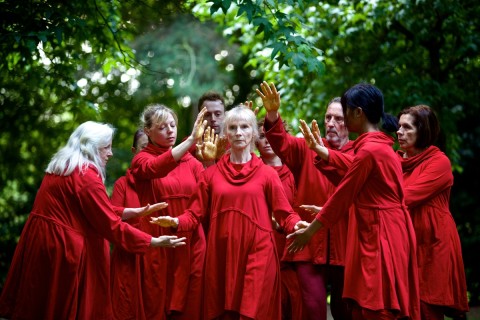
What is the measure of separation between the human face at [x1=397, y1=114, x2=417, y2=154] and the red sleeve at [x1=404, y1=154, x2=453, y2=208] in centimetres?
25

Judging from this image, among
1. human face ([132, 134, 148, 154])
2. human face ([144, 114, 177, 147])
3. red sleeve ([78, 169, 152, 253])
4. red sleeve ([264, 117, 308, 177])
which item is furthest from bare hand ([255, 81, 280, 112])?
human face ([132, 134, 148, 154])

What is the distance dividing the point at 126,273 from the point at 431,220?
2.82 meters

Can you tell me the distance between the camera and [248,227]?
5961 mm

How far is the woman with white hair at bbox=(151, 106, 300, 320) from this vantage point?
5828mm

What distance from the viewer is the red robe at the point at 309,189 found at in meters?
6.26

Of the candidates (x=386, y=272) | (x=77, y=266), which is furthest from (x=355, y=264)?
(x=77, y=266)

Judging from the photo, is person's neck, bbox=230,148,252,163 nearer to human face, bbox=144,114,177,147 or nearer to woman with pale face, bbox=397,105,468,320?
human face, bbox=144,114,177,147

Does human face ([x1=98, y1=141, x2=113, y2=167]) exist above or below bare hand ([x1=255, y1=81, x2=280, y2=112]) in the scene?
below

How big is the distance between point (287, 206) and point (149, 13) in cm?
601

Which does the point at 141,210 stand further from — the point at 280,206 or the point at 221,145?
the point at 280,206

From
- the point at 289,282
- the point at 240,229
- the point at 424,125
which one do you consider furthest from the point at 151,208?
the point at 424,125

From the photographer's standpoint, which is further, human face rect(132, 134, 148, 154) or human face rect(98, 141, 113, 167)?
human face rect(132, 134, 148, 154)

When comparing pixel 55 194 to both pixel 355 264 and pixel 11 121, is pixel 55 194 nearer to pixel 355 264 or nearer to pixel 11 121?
pixel 355 264

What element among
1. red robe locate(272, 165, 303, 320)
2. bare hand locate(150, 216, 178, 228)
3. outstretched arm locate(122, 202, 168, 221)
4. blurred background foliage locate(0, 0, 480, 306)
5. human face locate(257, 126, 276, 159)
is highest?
blurred background foliage locate(0, 0, 480, 306)
